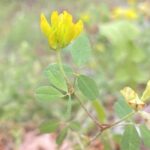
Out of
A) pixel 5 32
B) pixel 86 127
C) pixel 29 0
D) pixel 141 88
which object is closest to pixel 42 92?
pixel 86 127

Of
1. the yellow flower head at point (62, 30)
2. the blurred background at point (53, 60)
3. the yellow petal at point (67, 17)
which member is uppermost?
the yellow petal at point (67, 17)

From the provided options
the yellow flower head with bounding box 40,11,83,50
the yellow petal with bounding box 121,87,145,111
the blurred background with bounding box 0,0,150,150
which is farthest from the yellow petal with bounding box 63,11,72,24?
the blurred background with bounding box 0,0,150,150

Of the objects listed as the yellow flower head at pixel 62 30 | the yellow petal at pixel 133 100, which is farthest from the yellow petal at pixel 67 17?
the yellow petal at pixel 133 100

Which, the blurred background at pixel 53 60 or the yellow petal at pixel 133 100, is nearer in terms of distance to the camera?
the yellow petal at pixel 133 100

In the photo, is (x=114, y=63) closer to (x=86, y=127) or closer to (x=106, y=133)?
(x=86, y=127)

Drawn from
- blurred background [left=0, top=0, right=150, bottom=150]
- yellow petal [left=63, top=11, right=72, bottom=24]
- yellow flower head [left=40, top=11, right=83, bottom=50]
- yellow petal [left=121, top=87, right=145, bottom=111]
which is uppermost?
yellow petal [left=63, top=11, right=72, bottom=24]

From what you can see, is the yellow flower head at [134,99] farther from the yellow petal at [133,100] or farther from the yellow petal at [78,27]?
the yellow petal at [78,27]

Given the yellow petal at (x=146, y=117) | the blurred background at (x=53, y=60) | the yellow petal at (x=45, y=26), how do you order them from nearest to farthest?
the yellow petal at (x=45, y=26) → the yellow petal at (x=146, y=117) → the blurred background at (x=53, y=60)

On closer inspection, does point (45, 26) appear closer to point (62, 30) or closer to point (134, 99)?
point (62, 30)

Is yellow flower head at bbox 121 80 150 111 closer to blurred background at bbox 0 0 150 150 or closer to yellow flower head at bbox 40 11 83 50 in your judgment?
yellow flower head at bbox 40 11 83 50
